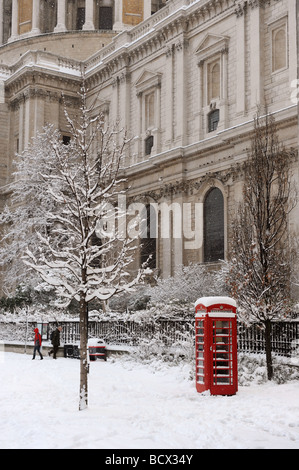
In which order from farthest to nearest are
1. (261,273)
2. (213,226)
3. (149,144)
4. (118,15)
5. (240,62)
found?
(118,15), (149,144), (213,226), (240,62), (261,273)

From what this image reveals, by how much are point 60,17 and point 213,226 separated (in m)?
36.0

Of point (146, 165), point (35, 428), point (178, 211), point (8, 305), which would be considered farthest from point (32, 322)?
point (35, 428)

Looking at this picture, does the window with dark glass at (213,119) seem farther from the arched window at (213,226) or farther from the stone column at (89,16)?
the stone column at (89,16)

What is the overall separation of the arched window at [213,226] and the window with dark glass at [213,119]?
357 cm

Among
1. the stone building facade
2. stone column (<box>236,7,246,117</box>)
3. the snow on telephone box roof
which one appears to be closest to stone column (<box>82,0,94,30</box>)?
the stone building facade

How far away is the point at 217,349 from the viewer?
43.9 ft

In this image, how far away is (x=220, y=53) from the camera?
3406 centimetres

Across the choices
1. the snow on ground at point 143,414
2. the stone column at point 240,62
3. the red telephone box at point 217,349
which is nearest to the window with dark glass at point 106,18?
the stone column at point 240,62

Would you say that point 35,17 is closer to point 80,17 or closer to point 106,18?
point 80,17

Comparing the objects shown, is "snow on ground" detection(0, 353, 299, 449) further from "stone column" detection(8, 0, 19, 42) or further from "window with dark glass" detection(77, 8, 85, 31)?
"stone column" detection(8, 0, 19, 42)

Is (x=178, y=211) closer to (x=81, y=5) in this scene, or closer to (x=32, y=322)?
(x=32, y=322)

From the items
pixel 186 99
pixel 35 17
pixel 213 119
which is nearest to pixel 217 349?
pixel 213 119

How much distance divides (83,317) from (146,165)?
27.4m

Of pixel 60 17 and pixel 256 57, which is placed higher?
pixel 60 17
